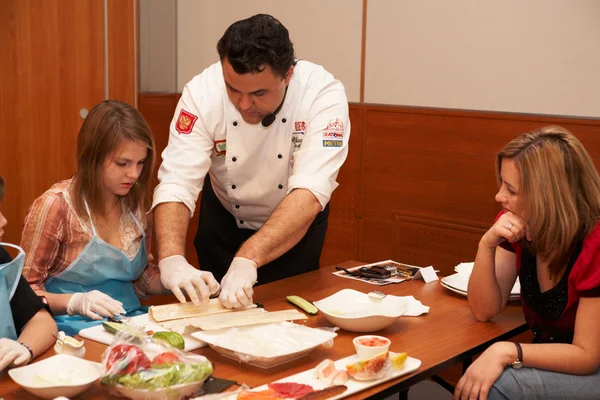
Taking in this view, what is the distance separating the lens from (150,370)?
56.6 inches

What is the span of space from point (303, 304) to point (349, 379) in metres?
0.49

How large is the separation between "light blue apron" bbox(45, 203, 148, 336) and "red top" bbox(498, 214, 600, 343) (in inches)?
44.7

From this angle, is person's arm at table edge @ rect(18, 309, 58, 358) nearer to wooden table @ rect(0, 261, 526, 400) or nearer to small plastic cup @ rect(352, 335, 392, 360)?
wooden table @ rect(0, 261, 526, 400)

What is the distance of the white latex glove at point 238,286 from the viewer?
1.97 meters

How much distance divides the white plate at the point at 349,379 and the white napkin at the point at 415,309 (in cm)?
37

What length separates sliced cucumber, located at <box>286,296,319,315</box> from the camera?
204cm

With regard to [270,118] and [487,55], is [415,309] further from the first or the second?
[487,55]

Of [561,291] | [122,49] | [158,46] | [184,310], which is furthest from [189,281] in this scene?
[158,46]

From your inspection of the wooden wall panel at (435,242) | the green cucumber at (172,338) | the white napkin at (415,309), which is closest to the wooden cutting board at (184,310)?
the green cucumber at (172,338)

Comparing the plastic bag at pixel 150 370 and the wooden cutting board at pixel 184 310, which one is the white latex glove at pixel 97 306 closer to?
the wooden cutting board at pixel 184 310

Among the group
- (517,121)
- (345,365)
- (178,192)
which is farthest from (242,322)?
(517,121)

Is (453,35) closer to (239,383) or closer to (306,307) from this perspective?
(306,307)

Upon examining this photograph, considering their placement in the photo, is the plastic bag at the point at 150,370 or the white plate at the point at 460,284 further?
the white plate at the point at 460,284

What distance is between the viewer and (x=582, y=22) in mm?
3168
